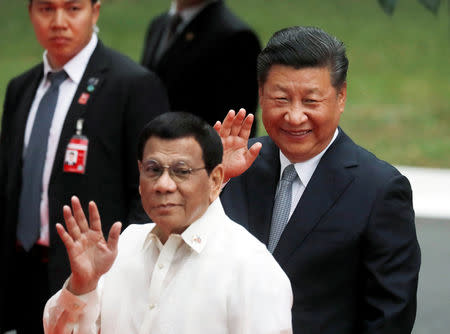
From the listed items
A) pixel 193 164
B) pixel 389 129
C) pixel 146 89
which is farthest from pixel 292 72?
pixel 389 129

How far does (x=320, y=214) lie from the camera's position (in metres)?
2.75

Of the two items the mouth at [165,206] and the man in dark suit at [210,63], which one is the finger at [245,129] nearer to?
the mouth at [165,206]

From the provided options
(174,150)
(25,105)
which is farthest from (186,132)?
(25,105)

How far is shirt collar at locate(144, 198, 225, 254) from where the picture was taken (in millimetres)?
2393

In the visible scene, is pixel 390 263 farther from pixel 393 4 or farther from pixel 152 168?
pixel 393 4

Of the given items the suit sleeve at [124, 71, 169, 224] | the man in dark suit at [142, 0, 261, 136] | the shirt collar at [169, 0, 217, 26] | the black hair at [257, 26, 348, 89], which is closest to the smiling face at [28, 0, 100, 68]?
the suit sleeve at [124, 71, 169, 224]

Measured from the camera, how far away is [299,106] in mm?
2713

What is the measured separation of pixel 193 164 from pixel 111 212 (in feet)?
4.60

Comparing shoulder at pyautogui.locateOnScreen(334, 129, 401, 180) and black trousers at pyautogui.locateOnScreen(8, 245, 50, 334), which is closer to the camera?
shoulder at pyautogui.locateOnScreen(334, 129, 401, 180)

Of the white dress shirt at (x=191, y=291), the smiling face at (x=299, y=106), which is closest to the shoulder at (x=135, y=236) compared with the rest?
the white dress shirt at (x=191, y=291)

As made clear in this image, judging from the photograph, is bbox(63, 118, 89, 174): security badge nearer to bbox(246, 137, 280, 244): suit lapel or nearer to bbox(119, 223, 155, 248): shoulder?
bbox(246, 137, 280, 244): suit lapel

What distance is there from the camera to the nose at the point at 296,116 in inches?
106

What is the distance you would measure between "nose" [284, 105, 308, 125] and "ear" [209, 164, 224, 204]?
32 cm

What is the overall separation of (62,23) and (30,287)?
3.36 ft
